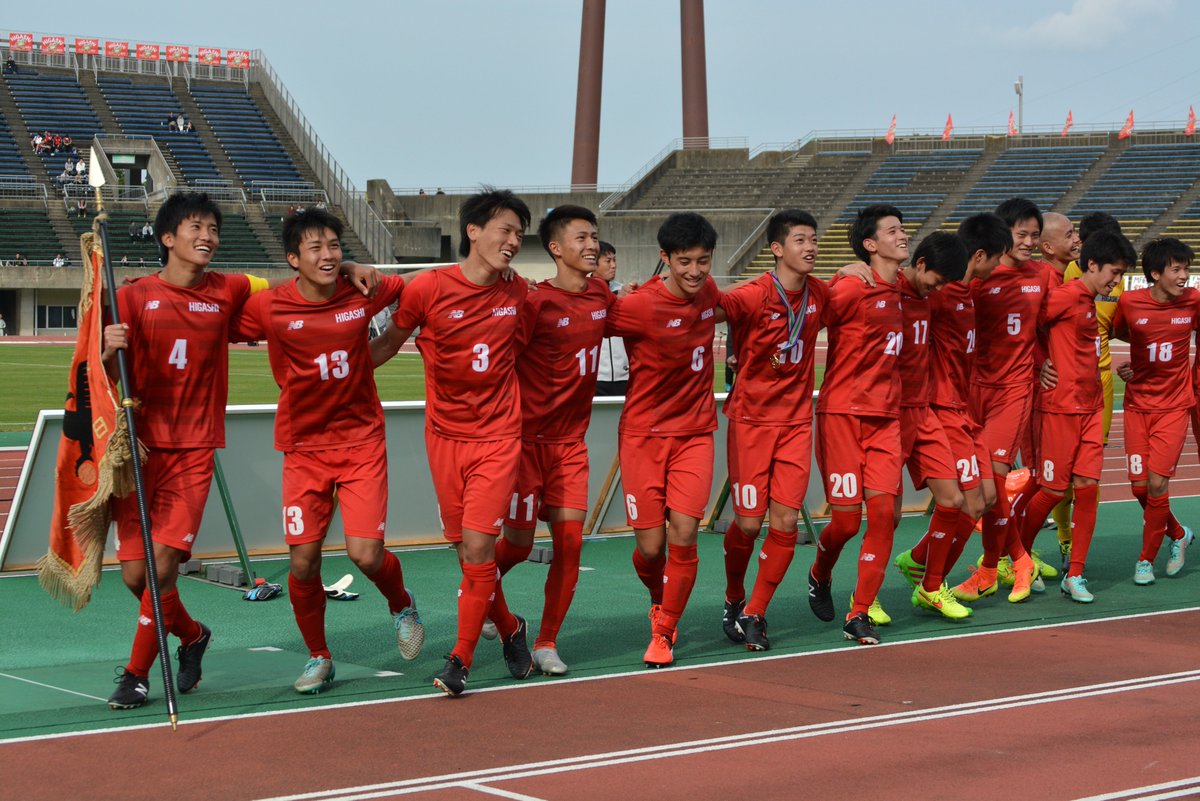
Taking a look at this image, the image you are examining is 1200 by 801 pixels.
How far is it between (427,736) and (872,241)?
3.68m

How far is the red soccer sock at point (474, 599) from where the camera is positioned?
6.59 m

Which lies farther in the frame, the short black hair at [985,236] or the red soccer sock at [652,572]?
the short black hair at [985,236]

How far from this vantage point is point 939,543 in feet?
27.6

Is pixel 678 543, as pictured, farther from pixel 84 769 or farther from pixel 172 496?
pixel 84 769

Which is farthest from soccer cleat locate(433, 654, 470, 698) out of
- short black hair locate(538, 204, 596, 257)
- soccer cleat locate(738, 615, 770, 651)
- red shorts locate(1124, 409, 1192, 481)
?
red shorts locate(1124, 409, 1192, 481)

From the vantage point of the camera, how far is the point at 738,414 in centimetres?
774

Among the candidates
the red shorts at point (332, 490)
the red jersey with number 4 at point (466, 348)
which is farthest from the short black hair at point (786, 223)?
the red shorts at point (332, 490)

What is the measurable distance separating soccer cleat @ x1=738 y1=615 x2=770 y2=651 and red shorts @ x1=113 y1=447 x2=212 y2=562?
9.03 feet

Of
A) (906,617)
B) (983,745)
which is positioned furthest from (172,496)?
(906,617)

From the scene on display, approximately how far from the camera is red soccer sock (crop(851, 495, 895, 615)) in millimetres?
7871

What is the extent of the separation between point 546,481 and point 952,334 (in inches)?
107

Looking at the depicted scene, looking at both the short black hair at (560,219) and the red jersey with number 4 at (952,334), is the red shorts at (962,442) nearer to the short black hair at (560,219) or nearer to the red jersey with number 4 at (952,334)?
the red jersey with number 4 at (952,334)

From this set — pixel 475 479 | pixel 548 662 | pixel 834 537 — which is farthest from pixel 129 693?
pixel 834 537

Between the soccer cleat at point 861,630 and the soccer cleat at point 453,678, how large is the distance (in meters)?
2.28
